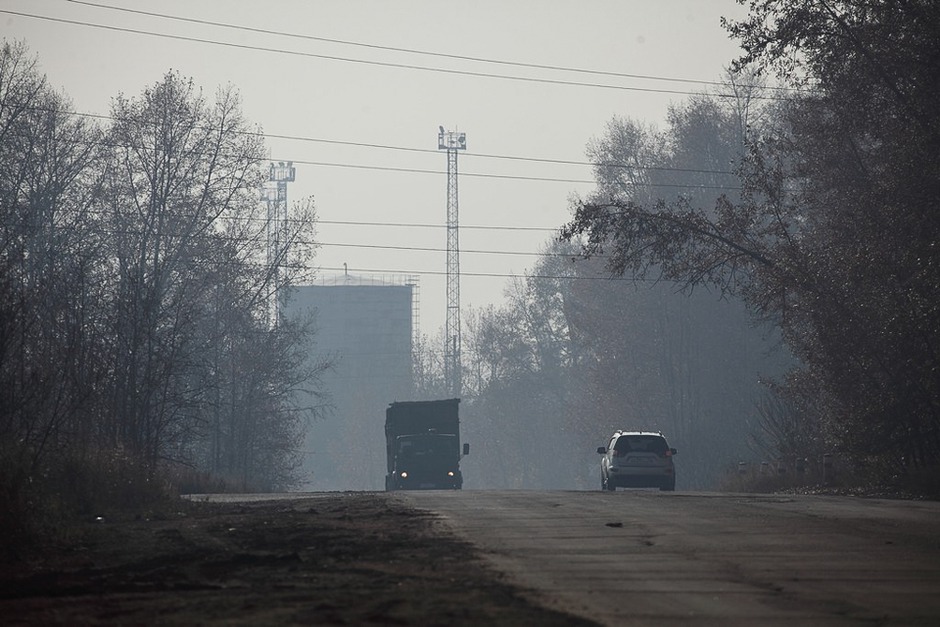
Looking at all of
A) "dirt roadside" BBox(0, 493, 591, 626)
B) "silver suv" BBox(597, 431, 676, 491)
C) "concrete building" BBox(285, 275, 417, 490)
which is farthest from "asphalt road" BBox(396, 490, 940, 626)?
"concrete building" BBox(285, 275, 417, 490)

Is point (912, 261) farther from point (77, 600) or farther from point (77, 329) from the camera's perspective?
point (77, 600)

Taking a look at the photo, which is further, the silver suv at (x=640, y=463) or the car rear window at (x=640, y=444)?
the car rear window at (x=640, y=444)

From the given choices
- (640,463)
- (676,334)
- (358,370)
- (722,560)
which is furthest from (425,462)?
(358,370)

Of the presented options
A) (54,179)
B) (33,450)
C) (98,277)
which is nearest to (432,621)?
(33,450)

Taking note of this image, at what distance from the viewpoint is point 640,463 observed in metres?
38.4

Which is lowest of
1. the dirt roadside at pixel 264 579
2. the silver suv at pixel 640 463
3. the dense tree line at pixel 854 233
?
the dirt roadside at pixel 264 579

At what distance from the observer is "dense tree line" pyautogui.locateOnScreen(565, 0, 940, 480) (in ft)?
98.8

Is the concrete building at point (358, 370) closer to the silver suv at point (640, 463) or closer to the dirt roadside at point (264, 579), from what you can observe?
the silver suv at point (640, 463)

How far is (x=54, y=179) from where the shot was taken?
5250cm

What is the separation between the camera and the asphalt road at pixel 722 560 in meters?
9.82

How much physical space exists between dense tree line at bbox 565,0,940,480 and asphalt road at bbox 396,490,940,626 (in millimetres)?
10520

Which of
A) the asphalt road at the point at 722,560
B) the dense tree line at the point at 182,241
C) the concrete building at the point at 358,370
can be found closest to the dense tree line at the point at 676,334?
the dense tree line at the point at 182,241

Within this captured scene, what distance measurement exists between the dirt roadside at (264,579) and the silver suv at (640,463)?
2097cm

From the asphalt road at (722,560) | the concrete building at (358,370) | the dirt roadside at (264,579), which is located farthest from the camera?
the concrete building at (358,370)
